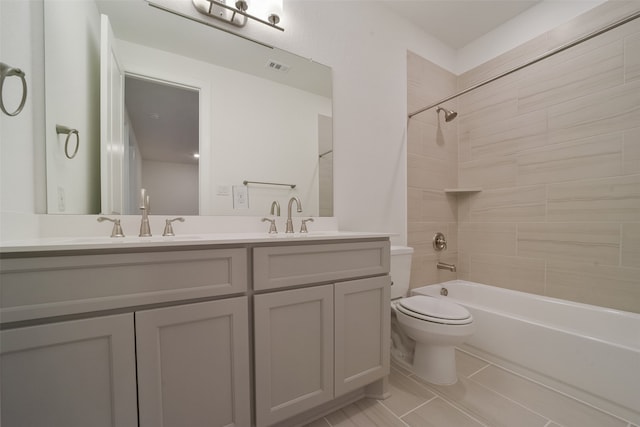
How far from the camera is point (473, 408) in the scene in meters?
1.19

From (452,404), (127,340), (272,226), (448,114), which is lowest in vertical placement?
(452,404)

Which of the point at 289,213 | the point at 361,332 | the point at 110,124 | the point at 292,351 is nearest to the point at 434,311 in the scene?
the point at 361,332

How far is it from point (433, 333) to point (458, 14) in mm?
2399

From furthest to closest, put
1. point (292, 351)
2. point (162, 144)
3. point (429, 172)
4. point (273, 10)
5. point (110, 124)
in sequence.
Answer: point (429, 172) → point (273, 10) → point (162, 144) → point (110, 124) → point (292, 351)

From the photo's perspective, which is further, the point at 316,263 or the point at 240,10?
the point at 240,10

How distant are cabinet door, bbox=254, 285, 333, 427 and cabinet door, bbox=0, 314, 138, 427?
1.29ft

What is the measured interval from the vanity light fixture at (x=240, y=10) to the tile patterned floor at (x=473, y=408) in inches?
82.5

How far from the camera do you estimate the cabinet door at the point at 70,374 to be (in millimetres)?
609

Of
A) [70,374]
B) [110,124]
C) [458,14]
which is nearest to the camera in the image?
[70,374]

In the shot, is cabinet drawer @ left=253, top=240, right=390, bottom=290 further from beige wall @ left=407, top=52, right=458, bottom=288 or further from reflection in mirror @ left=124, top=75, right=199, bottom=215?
beige wall @ left=407, top=52, right=458, bottom=288

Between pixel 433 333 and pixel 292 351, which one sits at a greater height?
pixel 292 351

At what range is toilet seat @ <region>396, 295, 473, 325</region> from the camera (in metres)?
1.30

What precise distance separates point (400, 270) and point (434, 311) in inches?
12.7

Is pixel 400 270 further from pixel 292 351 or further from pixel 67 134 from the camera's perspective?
pixel 67 134
